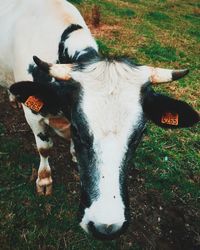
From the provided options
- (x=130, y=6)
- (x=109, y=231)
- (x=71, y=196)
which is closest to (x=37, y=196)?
(x=71, y=196)

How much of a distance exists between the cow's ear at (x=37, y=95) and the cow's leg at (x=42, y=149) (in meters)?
0.69

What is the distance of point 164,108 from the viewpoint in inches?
129

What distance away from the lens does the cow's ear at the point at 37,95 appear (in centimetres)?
331

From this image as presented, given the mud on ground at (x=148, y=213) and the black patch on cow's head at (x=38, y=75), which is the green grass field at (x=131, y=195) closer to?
the mud on ground at (x=148, y=213)

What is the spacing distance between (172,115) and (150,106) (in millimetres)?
268

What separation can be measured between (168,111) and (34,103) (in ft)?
3.74

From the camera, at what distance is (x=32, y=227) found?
3.87 metres

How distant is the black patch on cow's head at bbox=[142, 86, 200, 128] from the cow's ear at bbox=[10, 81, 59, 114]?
79cm

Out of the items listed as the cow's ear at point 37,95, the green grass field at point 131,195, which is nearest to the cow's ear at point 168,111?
the green grass field at point 131,195

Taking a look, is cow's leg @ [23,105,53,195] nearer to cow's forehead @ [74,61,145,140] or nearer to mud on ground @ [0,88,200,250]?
mud on ground @ [0,88,200,250]

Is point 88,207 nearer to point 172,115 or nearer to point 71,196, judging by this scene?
point 172,115

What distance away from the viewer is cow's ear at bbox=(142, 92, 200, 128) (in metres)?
3.18

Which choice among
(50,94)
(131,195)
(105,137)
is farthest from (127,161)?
(131,195)

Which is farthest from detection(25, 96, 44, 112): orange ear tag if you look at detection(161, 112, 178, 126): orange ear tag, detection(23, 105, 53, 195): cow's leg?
detection(161, 112, 178, 126): orange ear tag
